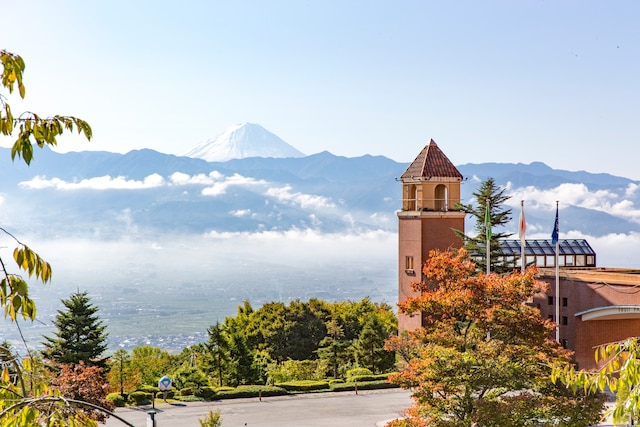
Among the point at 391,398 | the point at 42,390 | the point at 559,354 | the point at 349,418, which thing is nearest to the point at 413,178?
the point at 391,398

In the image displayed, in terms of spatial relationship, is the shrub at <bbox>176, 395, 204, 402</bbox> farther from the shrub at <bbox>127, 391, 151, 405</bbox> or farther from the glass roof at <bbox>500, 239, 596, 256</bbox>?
the glass roof at <bbox>500, 239, 596, 256</bbox>

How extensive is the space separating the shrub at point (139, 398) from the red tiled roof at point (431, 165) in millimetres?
16683

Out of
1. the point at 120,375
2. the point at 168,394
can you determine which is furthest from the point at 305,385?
the point at 120,375

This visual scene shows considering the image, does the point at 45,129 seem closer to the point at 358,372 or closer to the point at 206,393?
the point at 206,393

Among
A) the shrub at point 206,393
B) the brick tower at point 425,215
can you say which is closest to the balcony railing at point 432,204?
the brick tower at point 425,215

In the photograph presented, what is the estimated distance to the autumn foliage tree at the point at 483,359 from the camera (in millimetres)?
20031

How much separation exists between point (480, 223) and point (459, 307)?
2418 centimetres

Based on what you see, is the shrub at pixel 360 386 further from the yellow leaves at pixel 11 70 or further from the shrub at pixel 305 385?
the yellow leaves at pixel 11 70

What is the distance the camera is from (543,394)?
20.6 meters

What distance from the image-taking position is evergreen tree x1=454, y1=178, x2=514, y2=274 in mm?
43000

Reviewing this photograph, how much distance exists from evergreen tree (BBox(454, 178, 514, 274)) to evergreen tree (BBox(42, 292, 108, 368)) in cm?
1913

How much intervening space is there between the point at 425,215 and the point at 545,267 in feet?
27.4

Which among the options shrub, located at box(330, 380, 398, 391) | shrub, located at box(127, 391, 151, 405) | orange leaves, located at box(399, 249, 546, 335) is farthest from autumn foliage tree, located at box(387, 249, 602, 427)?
shrub, located at box(127, 391, 151, 405)

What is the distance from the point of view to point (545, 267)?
43.4 meters
